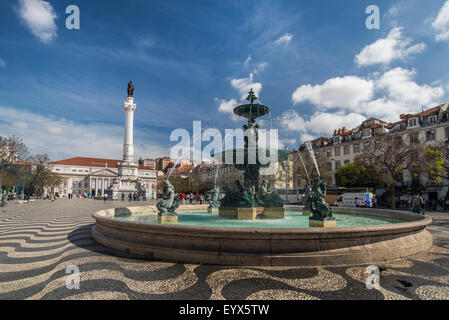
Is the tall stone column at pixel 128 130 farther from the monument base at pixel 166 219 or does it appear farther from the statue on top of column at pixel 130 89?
the monument base at pixel 166 219

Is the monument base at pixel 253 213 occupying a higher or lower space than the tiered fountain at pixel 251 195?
lower

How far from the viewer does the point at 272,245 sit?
4.98m

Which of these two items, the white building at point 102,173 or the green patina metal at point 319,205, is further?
the white building at point 102,173

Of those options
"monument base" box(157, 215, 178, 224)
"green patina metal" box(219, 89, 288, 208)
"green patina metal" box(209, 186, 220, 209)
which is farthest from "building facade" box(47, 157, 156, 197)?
"monument base" box(157, 215, 178, 224)

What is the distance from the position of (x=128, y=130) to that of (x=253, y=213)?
59.8m

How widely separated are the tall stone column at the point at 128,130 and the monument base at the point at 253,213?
5831cm

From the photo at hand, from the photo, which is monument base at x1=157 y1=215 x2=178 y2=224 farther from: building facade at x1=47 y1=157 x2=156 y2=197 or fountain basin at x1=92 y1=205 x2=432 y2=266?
building facade at x1=47 y1=157 x2=156 y2=197

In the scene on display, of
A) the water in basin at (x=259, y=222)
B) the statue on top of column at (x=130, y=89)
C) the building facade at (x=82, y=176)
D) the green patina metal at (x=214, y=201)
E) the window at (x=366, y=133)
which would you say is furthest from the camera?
the building facade at (x=82, y=176)

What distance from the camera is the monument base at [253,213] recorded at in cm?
1025

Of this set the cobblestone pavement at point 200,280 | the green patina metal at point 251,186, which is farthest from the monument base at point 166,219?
the green patina metal at point 251,186

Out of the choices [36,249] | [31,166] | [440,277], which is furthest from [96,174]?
[440,277]

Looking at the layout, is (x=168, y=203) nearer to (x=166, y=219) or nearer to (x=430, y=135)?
(x=166, y=219)

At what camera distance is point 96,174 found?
92.9 metres
